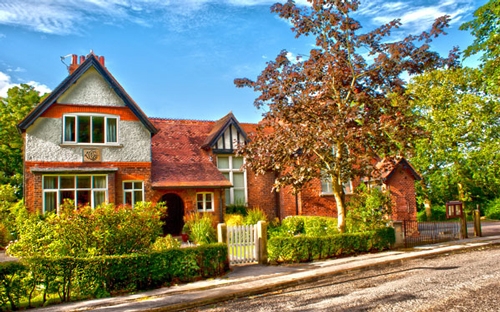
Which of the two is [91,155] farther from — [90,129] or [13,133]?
[13,133]

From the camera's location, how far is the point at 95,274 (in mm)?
11031

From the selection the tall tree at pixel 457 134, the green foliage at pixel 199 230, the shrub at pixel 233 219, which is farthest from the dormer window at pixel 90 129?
the tall tree at pixel 457 134

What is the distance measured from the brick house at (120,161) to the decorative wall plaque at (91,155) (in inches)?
1.8

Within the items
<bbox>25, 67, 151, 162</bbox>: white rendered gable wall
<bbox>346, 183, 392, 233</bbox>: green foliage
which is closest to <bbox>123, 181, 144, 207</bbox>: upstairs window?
<bbox>25, 67, 151, 162</bbox>: white rendered gable wall

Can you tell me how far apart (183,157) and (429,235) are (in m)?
14.1

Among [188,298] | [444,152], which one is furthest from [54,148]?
[444,152]

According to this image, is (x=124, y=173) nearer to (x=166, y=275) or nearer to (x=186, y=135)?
(x=186, y=135)

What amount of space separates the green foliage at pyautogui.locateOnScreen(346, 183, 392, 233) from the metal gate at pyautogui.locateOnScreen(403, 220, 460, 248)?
1179 millimetres

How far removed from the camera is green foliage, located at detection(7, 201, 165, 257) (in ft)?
37.6

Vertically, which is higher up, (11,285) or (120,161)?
(120,161)

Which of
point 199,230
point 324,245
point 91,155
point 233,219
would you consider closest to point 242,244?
point 324,245

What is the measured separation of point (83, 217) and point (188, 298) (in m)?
3.88

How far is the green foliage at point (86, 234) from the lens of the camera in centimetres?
1145

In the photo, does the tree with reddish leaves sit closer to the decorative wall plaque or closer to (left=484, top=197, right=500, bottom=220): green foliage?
the decorative wall plaque
